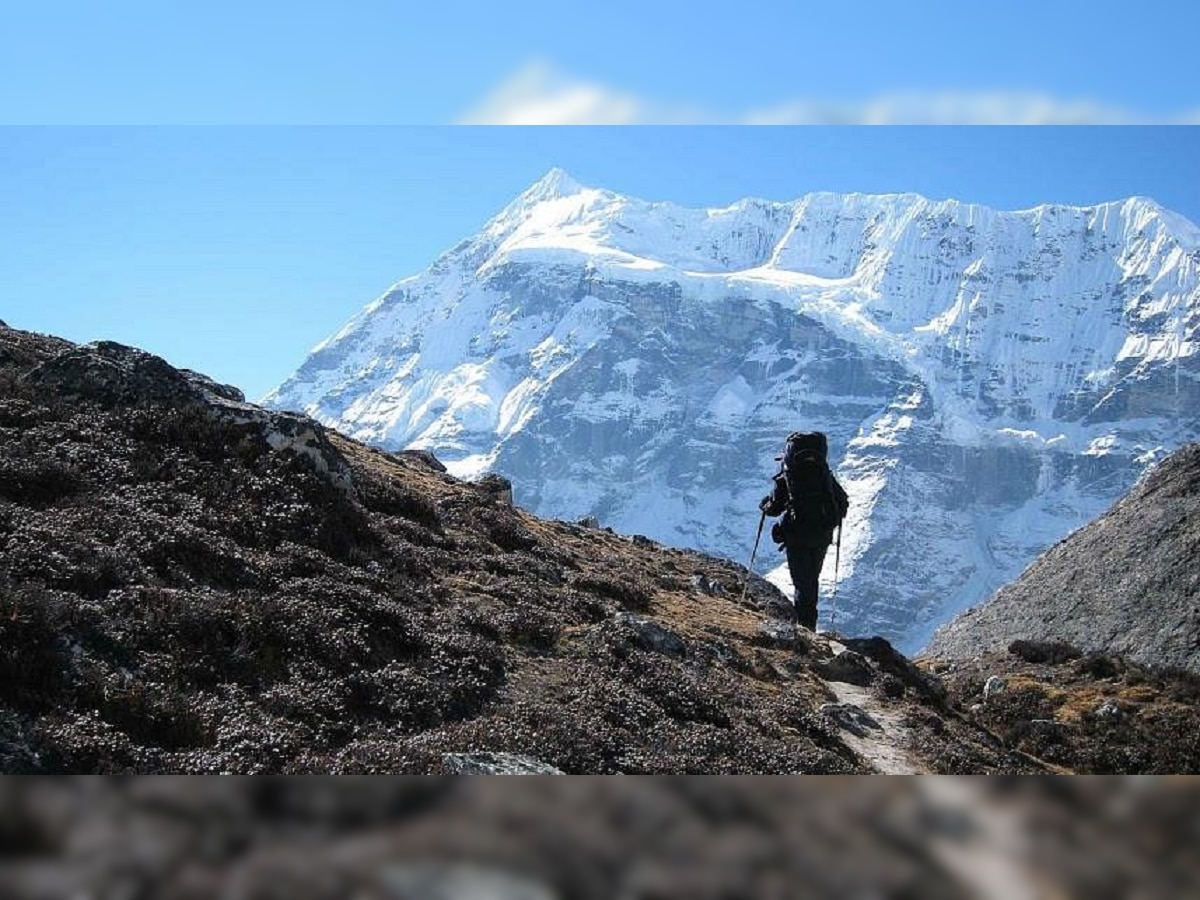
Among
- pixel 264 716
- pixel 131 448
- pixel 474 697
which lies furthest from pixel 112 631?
pixel 131 448

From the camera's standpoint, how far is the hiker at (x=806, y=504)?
27.8 metres

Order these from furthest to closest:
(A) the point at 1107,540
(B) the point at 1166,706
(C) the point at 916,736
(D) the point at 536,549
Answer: (A) the point at 1107,540, (D) the point at 536,549, (B) the point at 1166,706, (C) the point at 916,736

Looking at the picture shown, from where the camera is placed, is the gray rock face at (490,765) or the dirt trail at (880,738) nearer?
the gray rock face at (490,765)

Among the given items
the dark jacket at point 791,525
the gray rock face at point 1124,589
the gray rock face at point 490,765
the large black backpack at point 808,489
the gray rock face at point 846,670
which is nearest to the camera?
the gray rock face at point 490,765

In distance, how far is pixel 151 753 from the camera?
847 centimetres

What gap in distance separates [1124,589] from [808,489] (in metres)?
10.4

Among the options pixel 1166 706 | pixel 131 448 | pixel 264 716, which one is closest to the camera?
pixel 264 716

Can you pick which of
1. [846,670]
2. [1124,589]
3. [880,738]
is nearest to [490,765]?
[880,738]

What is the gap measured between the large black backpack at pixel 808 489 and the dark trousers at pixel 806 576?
0.74 m

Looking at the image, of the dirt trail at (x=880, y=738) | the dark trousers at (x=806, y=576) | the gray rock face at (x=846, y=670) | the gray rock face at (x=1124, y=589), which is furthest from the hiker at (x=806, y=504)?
the gray rock face at (x=1124, y=589)

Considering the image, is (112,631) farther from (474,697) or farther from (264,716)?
(474,697)

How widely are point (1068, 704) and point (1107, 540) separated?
11.8 metres

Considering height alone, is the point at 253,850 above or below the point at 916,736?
below

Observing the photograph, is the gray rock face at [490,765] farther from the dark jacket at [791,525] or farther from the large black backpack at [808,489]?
the large black backpack at [808,489]
